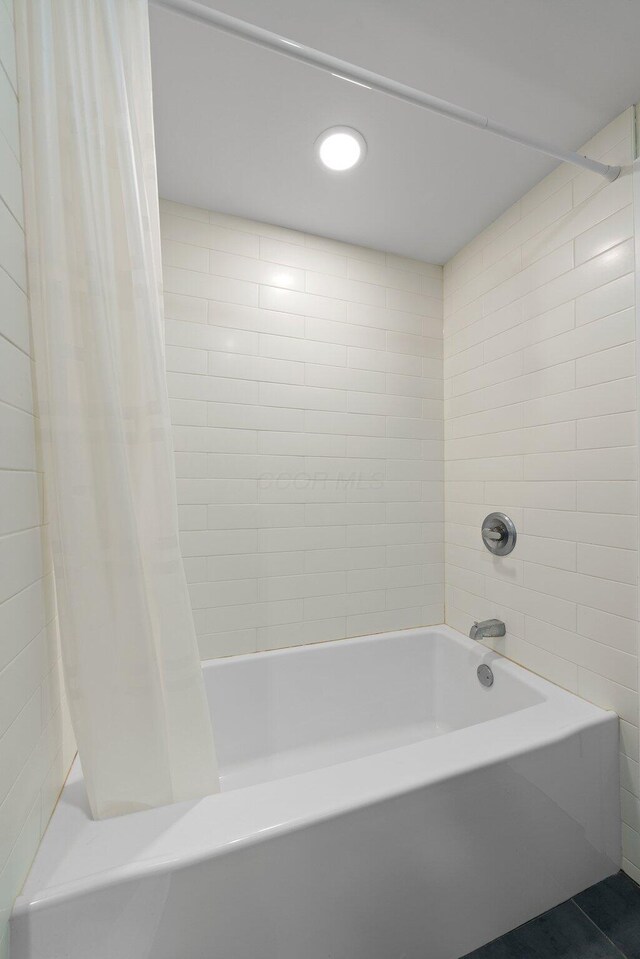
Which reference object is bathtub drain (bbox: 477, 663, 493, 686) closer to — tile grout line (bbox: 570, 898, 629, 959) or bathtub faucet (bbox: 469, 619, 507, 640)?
bathtub faucet (bbox: 469, 619, 507, 640)

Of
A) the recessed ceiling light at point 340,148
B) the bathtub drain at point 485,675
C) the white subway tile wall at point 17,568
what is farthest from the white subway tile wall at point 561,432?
the white subway tile wall at point 17,568

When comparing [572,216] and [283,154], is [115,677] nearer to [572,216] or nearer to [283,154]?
[283,154]

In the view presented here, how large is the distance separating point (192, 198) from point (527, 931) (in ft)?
8.63

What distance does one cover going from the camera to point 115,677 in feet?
2.76

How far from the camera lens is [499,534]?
1641 millimetres

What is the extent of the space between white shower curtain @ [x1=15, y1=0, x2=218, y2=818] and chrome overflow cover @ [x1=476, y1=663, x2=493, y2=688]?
48.4 inches

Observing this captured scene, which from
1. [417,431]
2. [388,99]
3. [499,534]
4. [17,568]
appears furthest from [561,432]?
[17,568]

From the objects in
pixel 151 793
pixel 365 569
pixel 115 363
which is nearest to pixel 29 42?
pixel 115 363

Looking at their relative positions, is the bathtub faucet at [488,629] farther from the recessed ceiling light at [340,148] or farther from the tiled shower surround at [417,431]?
the recessed ceiling light at [340,148]

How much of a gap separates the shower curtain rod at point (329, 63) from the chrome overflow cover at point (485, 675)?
1766 mm

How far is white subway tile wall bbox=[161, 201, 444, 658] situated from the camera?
64.9 inches

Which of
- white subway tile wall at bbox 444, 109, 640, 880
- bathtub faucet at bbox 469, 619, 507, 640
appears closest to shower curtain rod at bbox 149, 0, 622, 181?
white subway tile wall at bbox 444, 109, 640, 880

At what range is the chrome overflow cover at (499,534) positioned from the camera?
162 cm

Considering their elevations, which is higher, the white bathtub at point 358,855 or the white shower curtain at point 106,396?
the white shower curtain at point 106,396
